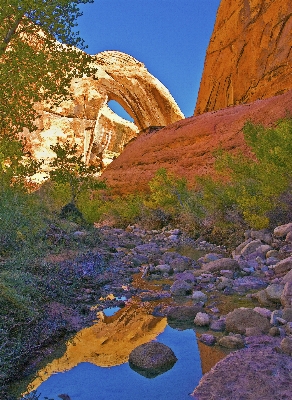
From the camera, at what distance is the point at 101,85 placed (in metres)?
35.4

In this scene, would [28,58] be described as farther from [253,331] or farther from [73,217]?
[253,331]

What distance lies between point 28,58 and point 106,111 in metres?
29.4

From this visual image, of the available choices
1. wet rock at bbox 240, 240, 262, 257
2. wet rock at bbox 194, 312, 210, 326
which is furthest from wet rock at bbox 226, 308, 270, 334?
wet rock at bbox 240, 240, 262, 257

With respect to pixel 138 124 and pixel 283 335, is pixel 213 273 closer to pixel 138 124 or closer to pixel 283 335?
pixel 283 335

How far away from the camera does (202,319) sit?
4.49 meters

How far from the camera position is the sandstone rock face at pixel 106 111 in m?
32.6

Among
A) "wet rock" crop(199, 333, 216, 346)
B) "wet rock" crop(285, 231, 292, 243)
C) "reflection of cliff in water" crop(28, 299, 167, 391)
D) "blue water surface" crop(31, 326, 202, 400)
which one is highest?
"wet rock" crop(285, 231, 292, 243)

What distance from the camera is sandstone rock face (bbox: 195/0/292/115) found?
22391mm

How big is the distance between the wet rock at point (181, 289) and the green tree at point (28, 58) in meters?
5.89

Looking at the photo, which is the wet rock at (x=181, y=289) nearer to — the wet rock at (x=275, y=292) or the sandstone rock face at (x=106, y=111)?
the wet rock at (x=275, y=292)

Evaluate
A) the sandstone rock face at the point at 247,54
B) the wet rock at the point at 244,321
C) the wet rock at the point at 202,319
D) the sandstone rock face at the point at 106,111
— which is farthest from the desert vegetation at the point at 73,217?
the sandstone rock face at the point at 106,111

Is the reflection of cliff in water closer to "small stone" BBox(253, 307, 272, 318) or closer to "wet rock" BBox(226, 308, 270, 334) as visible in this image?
"wet rock" BBox(226, 308, 270, 334)

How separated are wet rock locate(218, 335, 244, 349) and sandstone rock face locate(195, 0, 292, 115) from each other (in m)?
19.3

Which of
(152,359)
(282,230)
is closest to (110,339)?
(152,359)
